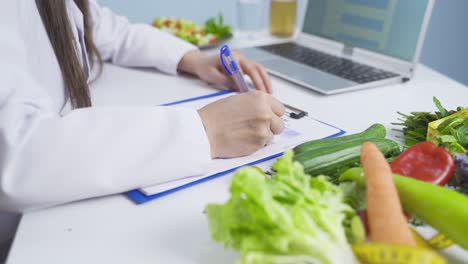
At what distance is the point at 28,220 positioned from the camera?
52cm

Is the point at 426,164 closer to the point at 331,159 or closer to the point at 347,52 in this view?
the point at 331,159

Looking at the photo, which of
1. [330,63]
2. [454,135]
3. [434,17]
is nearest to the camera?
[454,135]

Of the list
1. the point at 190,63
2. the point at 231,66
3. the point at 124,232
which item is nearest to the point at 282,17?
the point at 190,63

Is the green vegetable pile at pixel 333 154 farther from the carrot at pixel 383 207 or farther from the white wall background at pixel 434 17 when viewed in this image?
the white wall background at pixel 434 17

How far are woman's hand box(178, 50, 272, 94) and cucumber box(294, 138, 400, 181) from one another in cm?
38

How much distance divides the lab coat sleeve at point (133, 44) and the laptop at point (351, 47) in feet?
0.71

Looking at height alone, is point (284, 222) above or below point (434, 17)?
above

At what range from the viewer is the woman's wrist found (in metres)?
1.03

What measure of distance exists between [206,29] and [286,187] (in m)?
1.01

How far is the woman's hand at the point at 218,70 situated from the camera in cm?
95

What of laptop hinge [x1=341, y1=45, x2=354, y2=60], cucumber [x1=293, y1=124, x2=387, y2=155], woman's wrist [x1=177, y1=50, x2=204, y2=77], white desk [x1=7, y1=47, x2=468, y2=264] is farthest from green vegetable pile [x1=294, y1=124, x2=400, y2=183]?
laptop hinge [x1=341, y1=45, x2=354, y2=60]

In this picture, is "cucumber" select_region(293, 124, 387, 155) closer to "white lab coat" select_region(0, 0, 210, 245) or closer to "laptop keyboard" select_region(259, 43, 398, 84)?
"white lab coat" select_region(0, 0, 210, 245)

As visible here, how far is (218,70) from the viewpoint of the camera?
99cm

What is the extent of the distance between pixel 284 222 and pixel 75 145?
0.29m
